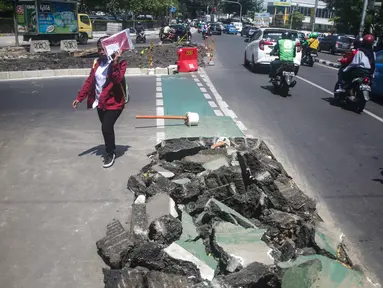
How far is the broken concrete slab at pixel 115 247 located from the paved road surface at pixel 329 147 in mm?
2252

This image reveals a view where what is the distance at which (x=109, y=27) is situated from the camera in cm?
3741

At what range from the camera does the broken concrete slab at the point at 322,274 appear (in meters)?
3.18

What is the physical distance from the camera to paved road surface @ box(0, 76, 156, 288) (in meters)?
3.64

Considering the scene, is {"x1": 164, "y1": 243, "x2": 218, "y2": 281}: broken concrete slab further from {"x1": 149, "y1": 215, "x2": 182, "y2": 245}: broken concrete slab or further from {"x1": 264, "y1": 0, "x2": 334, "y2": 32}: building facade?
{"x1": 264, "y1": 0, "x2": 334, "y2": 32}: building facade

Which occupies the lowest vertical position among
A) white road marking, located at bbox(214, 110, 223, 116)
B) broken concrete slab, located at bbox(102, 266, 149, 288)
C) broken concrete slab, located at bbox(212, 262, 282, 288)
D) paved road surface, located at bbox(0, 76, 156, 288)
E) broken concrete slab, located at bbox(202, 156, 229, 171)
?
white road marking, located at bbox(214, 110, 223, 116)

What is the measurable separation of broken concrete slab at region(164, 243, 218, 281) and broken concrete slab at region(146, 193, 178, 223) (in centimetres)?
62

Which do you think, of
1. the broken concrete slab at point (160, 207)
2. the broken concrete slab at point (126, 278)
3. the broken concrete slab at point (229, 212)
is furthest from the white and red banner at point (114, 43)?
the broken concrete slab at point (126, 278)

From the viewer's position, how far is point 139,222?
13.5 ft

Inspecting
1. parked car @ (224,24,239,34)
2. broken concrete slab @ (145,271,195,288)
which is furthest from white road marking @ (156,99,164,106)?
parked car @ (224,24,239,34)

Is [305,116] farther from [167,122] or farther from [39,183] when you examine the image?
[39,183]

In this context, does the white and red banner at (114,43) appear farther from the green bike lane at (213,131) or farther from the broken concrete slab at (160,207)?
the green bike lane at (213,131)

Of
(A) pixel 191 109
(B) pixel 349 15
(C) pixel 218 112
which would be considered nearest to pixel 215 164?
(C) pixel 218 112

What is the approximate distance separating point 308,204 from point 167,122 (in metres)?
4.46

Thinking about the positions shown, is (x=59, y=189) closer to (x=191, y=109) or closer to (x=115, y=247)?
(x=115, y=247)
